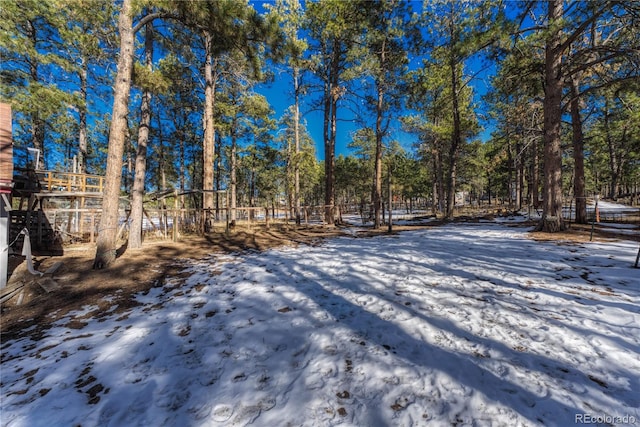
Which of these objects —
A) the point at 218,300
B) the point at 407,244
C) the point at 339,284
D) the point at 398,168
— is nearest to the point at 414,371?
the point at 339,284

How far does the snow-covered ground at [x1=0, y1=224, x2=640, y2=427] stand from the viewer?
2074 mm

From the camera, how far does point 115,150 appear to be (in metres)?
6.80

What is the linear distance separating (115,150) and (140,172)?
3161mm

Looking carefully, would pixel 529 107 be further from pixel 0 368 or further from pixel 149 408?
pixel 0 368

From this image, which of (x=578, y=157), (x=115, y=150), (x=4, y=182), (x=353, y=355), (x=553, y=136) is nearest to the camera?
(x=353, y=355)

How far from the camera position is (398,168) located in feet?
108

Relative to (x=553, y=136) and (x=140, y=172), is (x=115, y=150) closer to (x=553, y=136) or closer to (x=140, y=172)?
(x=140, y=172)

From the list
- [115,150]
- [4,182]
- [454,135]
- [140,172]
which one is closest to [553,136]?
[454,135]

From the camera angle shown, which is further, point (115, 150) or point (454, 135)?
point (454, 135)

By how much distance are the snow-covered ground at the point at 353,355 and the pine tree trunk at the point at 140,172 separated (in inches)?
196

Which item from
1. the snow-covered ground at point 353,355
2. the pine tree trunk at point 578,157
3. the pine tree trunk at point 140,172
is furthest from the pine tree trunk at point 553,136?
the pine tree trunk at point 140,172

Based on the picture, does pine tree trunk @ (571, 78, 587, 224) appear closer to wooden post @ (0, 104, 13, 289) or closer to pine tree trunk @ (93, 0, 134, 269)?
pine tree trunk @ (93, 0, 134, 269)

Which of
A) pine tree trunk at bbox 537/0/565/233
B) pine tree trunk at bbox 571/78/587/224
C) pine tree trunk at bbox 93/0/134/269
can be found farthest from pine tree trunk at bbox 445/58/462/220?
pine tree trunk at bbox 93/0/134/269

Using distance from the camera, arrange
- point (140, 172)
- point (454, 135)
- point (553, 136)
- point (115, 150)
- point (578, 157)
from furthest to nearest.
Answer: point (454, 135), point (578, 157), point (140, 172), point (553, 136), point (115, 150)
